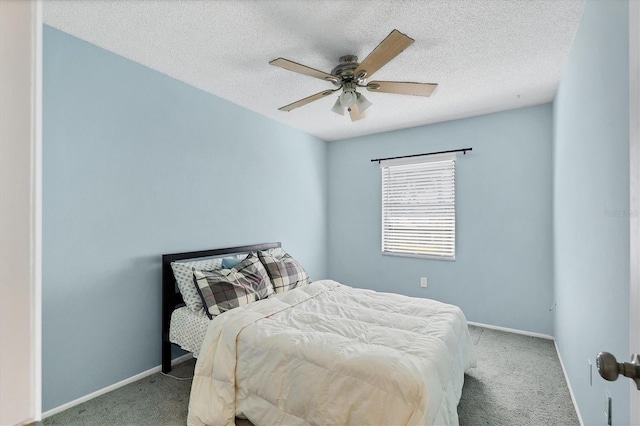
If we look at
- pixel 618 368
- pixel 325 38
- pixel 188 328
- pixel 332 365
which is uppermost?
pixel 325 38

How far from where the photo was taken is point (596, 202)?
159 cm

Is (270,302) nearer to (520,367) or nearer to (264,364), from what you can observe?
(264,364)

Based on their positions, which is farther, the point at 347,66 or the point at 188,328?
the point at 188,328

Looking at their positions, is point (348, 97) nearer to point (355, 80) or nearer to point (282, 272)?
point (355, 80)

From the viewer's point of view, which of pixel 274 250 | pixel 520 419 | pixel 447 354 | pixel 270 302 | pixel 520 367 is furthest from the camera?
pixel 274 250

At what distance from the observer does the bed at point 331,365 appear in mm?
1515

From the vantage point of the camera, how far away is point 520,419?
2039mm

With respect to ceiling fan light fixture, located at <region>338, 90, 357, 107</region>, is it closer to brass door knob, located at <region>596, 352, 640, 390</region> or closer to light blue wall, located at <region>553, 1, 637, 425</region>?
light blue wall, located at <region>553, 1, 637, 425</region>

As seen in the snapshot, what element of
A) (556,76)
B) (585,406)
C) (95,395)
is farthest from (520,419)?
(95,395)

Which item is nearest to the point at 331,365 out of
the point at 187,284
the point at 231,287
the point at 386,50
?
the point at 231,287

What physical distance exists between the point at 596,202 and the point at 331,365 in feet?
5.28

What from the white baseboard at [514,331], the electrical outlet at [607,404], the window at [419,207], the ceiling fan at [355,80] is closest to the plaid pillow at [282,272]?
the ceiling fan at [355,80]

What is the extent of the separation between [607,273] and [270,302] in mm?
2068

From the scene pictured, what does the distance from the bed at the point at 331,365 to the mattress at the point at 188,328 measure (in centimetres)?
20
